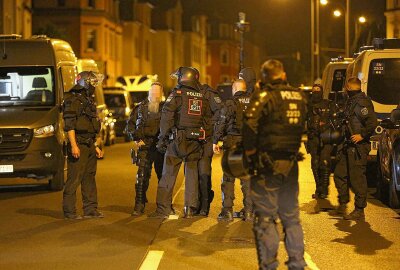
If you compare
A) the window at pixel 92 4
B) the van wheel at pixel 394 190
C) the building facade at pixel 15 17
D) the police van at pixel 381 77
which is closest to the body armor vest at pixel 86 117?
the van wheel at pixel 394 190

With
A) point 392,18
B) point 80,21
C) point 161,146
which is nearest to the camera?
point 161,146

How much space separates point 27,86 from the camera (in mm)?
16562

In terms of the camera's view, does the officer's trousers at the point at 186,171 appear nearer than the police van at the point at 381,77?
Yes

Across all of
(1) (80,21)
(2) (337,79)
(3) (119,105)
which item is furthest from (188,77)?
(1) (80,21)

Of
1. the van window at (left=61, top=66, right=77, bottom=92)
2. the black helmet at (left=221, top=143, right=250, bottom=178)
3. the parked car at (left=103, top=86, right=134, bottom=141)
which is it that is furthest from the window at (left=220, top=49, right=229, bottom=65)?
the black helmet at (left=221, top=143, right=250, bottom=178)

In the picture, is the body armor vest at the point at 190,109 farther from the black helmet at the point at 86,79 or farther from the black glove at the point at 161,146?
the black helmet at the point at 86,79

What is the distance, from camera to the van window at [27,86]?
642 inches

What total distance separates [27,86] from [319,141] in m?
5.53

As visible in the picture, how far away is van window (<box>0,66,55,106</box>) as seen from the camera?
642 inches

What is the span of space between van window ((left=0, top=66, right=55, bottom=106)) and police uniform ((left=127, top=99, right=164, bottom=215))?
3915 millimetres

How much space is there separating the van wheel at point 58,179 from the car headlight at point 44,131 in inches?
23.8

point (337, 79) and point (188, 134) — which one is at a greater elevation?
Result: point (337, 79)

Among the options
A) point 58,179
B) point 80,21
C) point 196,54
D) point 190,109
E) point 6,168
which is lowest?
point 58,179

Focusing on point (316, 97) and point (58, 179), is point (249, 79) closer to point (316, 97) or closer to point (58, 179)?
point (316, 97)
